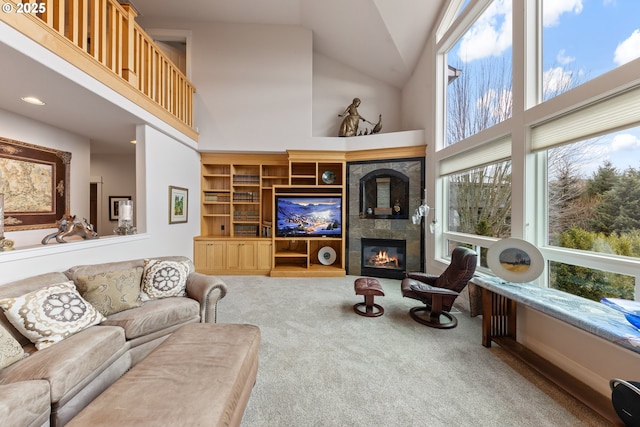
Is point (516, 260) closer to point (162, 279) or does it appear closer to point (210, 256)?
point (162, 279)

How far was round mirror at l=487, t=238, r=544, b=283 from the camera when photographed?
6.64ft

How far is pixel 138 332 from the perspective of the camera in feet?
6.34

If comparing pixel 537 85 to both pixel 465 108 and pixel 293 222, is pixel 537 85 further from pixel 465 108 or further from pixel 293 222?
pixel 293 222

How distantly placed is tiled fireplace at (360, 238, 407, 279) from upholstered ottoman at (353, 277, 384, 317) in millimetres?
1418

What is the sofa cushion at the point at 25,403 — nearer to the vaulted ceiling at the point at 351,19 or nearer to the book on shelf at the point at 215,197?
the book on shelf at the point at 215,197

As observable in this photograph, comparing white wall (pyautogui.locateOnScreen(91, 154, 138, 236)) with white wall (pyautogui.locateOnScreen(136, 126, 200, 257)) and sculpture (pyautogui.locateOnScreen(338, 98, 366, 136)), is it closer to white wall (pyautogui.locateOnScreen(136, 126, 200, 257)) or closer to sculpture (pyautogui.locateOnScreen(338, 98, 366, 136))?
white wall (pyautogui.locateOnScreen(136, 126, 200, 257))

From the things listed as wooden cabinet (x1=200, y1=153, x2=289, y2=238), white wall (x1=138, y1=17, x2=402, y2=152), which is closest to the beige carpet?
wooden cabinet (x1=200, y1=153, x2=289, y2=238)

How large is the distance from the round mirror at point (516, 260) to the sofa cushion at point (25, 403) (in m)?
3.23

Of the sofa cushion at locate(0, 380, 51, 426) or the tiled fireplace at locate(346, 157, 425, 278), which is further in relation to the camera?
the tiled fireplace at locate(346, 157, 425, 278)

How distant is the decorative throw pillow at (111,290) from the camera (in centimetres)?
199

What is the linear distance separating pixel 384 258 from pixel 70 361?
415 cm

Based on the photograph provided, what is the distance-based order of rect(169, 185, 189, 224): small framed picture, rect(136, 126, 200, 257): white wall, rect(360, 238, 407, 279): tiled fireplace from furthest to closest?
1. rect(360, 238, 407, 279): tiled fireplace
2. rect(169, 185, 189, 224): small framed picture
3. rect(136, 126, 200, 257): white wall

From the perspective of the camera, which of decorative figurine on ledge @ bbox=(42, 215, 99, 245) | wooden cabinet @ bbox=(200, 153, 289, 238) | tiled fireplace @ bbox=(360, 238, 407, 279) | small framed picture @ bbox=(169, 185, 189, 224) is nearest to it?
decorative figurine on ledge @ bbox=(42, 215, 99, 245)

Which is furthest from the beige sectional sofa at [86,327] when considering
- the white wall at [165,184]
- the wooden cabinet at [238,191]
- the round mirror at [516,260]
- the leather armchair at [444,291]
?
the round mirror at [516,260]
